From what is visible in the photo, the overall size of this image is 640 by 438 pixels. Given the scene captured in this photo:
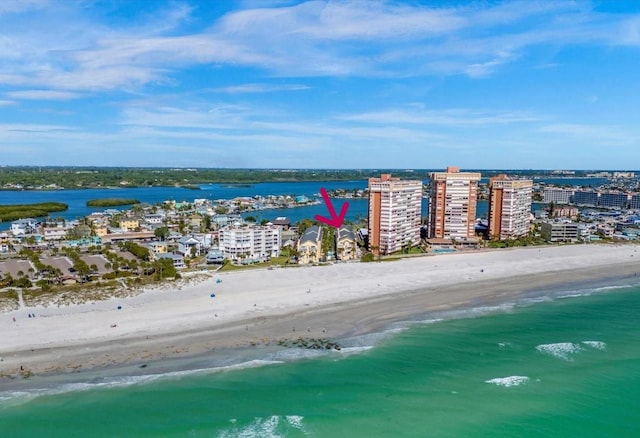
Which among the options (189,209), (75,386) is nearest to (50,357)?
(75,386)

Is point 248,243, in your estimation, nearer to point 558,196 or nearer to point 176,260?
point 176,260

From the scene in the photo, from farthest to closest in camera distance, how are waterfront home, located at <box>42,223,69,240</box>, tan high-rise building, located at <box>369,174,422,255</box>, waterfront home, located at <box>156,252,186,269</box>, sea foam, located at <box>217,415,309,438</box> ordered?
1. waterfront home, located at <box>42,223,69,240</box>
2. tan high-rise building, located at <box>369,174,422,255</box>
3. waterfront home, located at <box>156,252,186,269</box>
4. sea foam, located at <box>217,415,309,438</box>

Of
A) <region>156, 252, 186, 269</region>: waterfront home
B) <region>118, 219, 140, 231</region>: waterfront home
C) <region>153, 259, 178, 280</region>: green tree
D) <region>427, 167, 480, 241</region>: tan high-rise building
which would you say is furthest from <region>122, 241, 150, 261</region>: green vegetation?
<region>427, 167, 480, 241</region>: tan high-rise building

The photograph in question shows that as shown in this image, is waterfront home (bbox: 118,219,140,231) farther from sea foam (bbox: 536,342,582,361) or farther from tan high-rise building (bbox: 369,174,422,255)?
sea foam (bbox: 536,342,582,361)

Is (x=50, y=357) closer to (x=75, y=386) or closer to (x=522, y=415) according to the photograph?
(x=75, y=386)

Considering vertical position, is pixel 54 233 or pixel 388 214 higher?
pixel 388 214

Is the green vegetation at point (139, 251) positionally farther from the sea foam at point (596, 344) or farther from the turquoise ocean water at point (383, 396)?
the sea foam at point (596, 344)

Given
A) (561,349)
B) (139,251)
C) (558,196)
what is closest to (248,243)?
(139,251)
